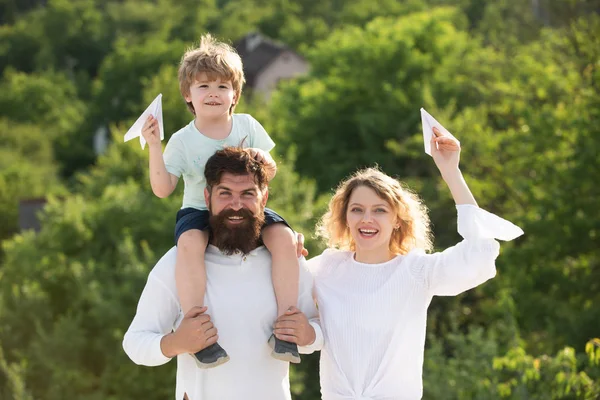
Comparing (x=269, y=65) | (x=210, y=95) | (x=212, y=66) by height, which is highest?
(x=269, y=65)

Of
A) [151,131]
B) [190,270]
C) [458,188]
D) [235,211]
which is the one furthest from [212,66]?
[458,188]

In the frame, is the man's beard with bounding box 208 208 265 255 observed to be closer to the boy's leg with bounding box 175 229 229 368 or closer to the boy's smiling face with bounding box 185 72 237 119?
the boy's leg with bounding box 175 229 229 368

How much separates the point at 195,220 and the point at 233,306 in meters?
0.41

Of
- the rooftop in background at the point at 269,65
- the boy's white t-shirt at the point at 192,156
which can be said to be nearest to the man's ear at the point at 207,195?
the boy's white t-shirt at the point at 192,156

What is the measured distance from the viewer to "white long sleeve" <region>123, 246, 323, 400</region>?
4.80 m

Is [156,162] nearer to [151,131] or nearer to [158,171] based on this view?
[158,171]

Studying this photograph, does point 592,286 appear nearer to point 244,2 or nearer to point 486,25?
point 486,25

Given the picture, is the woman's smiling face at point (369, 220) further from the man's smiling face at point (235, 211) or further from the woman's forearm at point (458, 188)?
the man's smiling face at point (235, 211)

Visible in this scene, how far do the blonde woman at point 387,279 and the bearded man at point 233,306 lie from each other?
5.7 inches

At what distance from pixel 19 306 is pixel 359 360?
22.7 meters

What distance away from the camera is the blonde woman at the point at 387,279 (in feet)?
16.0

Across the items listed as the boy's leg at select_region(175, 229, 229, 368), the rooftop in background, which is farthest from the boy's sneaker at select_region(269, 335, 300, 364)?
the rooftop in background

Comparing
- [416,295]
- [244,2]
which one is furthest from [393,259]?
[244,2]

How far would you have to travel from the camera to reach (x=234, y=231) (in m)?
4.85
